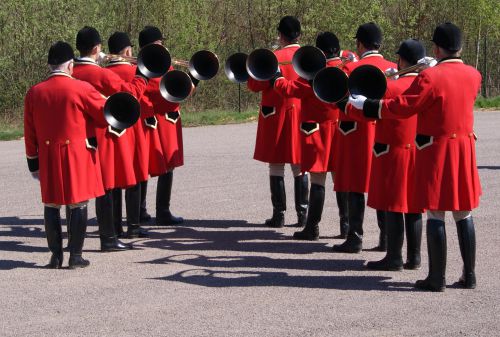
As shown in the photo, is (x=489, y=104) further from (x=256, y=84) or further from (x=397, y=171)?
(x=397, y=171)

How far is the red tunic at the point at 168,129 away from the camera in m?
10.7

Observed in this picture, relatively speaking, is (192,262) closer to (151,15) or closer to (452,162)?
(452,162)

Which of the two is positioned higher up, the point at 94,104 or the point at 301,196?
the point at 94,104

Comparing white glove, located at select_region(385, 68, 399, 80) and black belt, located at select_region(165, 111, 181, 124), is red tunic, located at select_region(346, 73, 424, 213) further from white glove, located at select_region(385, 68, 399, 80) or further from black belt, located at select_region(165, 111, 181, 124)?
black belt, located at select_region(165, 111, 181, 124)

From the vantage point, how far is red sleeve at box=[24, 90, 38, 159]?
8.78 metres

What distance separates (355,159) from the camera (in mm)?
9219

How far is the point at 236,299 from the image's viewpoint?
7.65m

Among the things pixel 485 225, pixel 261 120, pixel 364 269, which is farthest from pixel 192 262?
pixel 485 225

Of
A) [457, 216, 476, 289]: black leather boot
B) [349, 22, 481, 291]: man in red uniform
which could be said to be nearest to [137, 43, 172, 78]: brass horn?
[349, 22, 481, 291]: man in red uniform

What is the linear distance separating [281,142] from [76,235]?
259 centimetres

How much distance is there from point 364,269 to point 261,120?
258cm

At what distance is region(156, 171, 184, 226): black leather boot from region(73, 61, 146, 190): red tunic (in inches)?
37.7

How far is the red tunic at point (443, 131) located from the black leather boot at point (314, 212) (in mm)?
2045

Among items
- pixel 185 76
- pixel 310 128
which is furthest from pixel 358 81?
pixel 185 76
